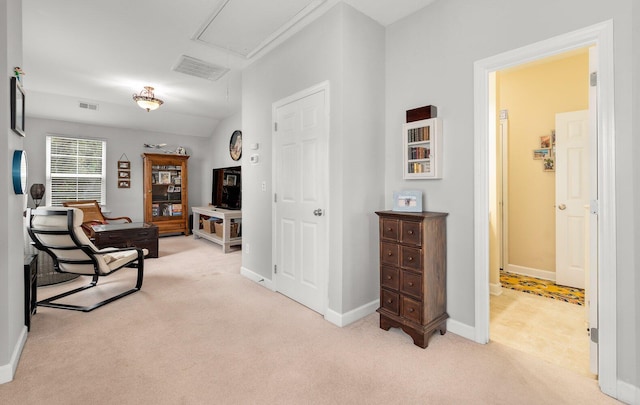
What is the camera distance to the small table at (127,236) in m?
4.37

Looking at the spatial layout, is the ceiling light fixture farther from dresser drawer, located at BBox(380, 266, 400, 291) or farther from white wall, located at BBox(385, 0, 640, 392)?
dresser drawer, located at BBox(380, 266, 400, 291)

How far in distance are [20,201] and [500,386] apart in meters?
3.48

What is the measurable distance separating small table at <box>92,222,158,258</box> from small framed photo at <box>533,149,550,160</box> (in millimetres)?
5737

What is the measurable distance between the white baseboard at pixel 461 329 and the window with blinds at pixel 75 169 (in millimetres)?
7359

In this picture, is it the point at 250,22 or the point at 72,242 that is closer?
the point at 72,242

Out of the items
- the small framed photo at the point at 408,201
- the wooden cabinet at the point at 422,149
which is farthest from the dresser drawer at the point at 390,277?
the wooden cabinet at the point at 422,149

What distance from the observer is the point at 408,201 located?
2562 mm

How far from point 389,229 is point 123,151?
697 cm

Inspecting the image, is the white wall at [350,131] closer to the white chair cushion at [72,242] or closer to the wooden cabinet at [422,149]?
the wooden cabinet at [422,149]

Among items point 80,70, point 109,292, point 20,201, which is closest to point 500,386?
point 20,201

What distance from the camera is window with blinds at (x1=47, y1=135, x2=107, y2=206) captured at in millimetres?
6113

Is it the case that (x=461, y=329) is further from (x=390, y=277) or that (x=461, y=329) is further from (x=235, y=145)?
(x=235, y=145)

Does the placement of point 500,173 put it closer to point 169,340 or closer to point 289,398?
point 289,398

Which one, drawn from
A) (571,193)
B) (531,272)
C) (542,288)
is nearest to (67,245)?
(542,288)
